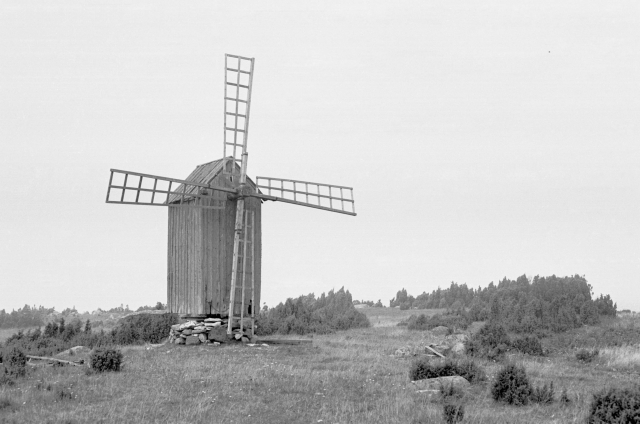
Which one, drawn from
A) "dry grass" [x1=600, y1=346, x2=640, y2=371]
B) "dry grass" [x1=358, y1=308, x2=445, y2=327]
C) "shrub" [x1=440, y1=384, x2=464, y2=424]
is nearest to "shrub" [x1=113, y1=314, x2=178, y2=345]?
"dry grass" [x1=358, y1=308, x2=445, y2=327]

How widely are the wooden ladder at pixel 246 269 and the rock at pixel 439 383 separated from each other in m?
10.5

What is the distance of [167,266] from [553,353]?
13692 millimetres

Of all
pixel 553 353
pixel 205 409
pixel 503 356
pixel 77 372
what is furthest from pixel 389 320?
pixel 205 409

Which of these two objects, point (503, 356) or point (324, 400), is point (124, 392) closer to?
point (324, 400)

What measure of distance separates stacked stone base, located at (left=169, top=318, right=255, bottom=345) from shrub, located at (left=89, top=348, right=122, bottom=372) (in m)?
6.42

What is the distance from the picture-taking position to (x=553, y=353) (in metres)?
24.7

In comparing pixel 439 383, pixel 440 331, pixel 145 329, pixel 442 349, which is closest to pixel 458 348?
pixel 442 349

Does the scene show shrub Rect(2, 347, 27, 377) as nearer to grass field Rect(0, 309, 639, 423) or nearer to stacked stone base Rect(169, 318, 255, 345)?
grass field Rect(0, 309, 639, 423)

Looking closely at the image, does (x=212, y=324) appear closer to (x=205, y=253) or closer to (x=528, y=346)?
(x=205, y=253)

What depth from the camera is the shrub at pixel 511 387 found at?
14.4 meters

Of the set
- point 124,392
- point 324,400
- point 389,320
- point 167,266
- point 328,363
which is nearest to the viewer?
point 324,400

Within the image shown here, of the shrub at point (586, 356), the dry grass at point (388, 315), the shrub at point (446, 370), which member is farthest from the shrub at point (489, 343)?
the dry grass at point (388, 315)

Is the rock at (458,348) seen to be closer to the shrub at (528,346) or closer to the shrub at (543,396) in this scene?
the shrub at (528,346)

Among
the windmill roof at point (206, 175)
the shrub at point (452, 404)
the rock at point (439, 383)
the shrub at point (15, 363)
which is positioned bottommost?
the shrub at point (452, 404)
